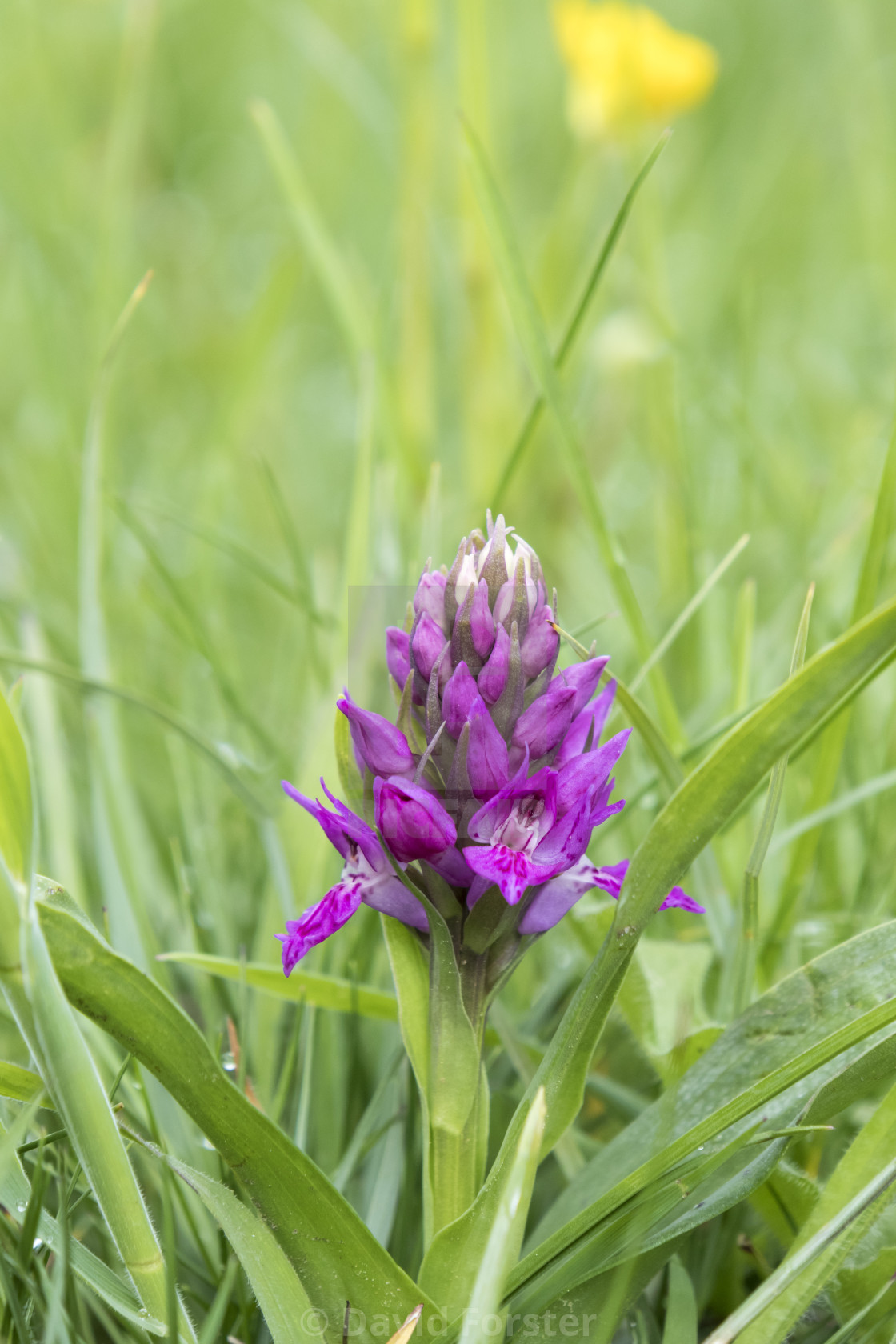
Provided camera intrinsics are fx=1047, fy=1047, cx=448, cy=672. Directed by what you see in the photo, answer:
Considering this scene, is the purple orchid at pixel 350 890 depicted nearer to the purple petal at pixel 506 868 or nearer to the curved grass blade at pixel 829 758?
the purple petal at pixel 506 868

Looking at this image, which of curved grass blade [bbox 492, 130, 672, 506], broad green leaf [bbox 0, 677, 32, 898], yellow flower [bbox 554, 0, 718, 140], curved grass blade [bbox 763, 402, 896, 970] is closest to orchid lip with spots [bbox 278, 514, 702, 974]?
broad green leaf [bbox 0, 677, 32, 898]

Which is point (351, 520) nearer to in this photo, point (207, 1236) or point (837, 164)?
point (207, 1236)

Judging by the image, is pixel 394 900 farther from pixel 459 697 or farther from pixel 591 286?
pixel 591 286

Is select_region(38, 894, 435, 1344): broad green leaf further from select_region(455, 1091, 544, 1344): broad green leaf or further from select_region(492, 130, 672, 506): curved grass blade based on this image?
select_region(492, 130, 672, 506): curved grass blade

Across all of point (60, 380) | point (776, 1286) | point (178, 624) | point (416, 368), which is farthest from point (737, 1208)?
point (60, 380)

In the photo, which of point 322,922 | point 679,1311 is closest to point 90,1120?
point 322,922

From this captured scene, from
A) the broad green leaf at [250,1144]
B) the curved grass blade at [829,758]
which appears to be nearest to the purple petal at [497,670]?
the broad green leaf at [250,1144]
